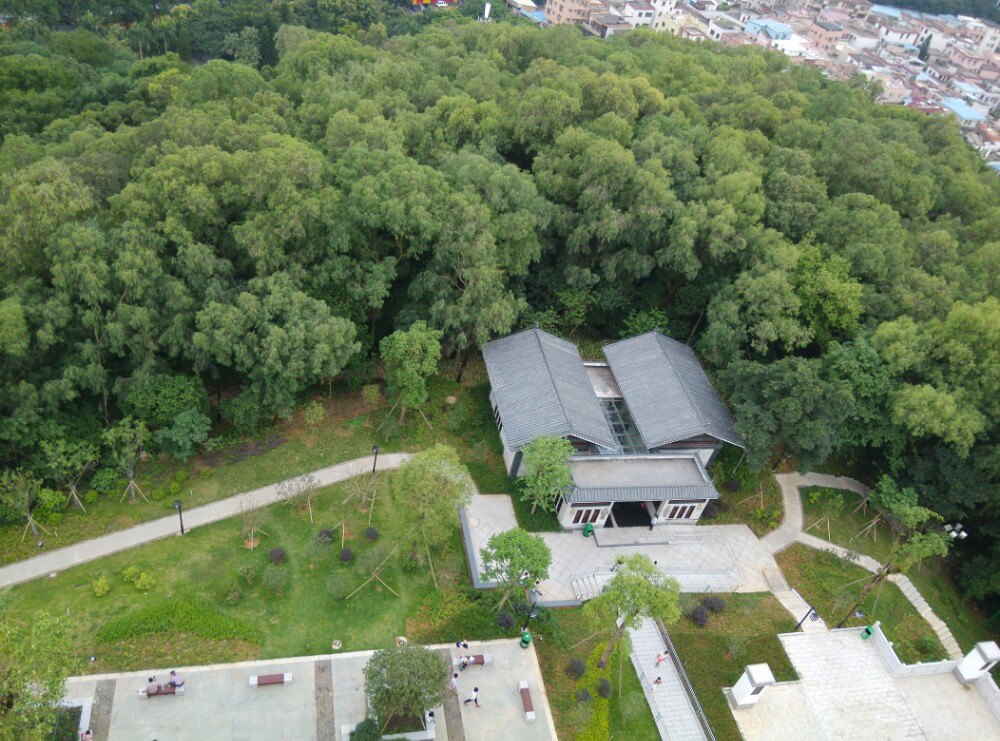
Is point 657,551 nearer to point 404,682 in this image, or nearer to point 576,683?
point 576,683

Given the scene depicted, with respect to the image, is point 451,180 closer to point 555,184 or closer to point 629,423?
point 555,184

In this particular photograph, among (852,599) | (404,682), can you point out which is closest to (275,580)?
(404,682)

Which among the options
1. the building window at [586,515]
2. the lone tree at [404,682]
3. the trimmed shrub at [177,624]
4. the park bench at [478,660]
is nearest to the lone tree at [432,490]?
the park bench at [478,660]

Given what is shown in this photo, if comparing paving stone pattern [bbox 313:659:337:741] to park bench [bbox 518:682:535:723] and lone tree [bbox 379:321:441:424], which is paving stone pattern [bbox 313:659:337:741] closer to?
park bench [bbox 518:682:535:723]

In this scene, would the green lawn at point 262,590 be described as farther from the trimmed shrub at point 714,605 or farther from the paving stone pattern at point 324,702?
the trimmed shrub at point 714,605

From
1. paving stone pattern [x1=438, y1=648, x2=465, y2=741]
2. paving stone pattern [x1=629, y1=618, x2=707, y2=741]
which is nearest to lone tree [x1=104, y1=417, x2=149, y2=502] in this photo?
paving stone pattern [x1=438, y1=648, x2=465, y2=741]

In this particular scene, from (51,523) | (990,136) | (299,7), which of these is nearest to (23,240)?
(51,523)
